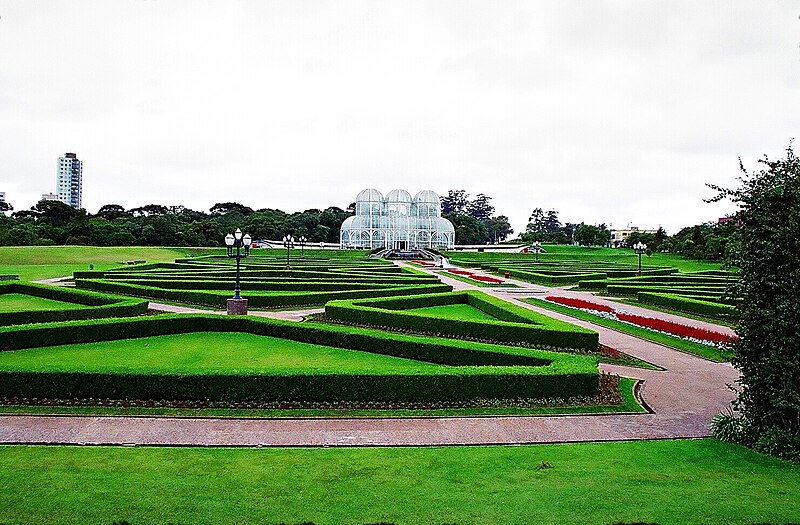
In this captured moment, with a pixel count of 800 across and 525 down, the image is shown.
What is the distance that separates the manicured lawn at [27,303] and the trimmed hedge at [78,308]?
0.87 ft

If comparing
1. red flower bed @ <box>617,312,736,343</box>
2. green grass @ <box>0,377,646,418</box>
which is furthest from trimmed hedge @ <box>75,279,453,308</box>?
green grass @ <box>0,377,646,418</box>

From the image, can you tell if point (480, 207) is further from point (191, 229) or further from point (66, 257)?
point (66, 257)

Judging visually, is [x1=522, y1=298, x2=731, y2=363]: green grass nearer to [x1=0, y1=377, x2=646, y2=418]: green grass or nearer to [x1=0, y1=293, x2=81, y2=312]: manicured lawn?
[x1=0, y1=377, x2=646, y2=418]: green grass

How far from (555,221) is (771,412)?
163 metres

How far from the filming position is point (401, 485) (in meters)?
6.49

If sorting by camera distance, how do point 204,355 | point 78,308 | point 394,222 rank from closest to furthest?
point 204,355, point 78,308, point 394,222

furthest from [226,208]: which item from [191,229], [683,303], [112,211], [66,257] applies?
[683,303]

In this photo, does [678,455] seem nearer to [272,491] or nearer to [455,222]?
[272,491]

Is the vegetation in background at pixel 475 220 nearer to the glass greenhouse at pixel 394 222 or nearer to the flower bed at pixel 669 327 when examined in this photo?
the glass greenhouse at pixel 394 222

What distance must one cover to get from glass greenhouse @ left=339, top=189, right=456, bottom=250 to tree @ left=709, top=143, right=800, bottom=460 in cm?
7398

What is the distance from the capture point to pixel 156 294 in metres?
27.1

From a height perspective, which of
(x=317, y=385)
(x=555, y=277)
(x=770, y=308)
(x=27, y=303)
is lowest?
(x=317, y=385)

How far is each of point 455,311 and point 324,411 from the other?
12.3m

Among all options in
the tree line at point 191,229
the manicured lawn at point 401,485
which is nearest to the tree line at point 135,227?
the tree line at point 191,229
